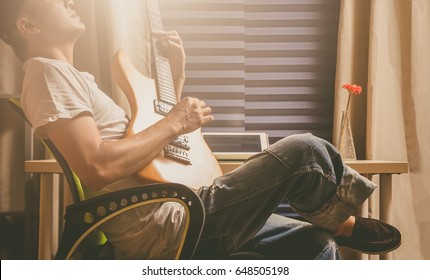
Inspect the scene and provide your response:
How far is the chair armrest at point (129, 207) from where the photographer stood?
109 centimetres

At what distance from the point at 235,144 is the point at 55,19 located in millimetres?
634

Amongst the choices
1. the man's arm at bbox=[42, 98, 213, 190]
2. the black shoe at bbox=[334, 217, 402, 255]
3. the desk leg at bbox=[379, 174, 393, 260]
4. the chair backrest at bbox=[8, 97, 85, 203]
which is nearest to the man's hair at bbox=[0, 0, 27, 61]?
the chair backrest at bbox=[8, 97, 85, 203]

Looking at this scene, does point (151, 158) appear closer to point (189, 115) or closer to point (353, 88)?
point (189, 115)

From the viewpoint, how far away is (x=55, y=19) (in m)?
1.39

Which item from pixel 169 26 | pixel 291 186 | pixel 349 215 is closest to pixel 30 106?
pixel 169 26

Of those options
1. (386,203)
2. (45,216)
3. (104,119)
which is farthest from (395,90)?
(45,216)

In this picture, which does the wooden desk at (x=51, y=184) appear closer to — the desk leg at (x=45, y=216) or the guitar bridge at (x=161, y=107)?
the desk leg at (x=45, y=216)

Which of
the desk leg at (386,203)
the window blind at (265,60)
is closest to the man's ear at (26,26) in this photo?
the window blind at (265,60)

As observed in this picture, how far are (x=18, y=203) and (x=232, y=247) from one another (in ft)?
2.47

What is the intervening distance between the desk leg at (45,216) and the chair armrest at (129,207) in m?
Answer: 0.39

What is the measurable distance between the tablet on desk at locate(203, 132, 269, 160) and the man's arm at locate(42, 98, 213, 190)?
6.9 inches

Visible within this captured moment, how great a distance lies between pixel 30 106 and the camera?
125 cm

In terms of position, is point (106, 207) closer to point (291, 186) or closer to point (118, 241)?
point (118, 241)

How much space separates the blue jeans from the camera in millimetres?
1161
